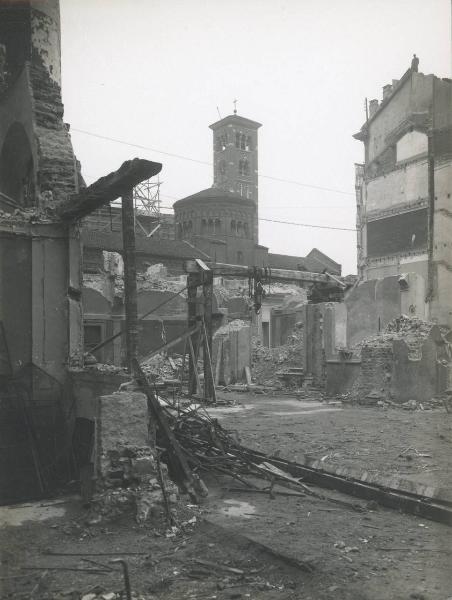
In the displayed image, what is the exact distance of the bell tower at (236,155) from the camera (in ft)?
223

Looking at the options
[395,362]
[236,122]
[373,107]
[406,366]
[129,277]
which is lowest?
[406,366]

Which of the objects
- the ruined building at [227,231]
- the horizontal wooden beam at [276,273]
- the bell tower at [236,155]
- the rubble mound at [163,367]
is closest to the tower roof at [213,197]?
the ruined building at [227,231]

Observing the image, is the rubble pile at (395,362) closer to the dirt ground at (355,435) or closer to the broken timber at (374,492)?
the dirt ground at (355,435)

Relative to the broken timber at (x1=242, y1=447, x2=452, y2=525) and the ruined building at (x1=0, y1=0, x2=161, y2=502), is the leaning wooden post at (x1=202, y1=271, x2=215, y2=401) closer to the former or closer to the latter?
the ruined building at (x1=0, y1=0, x2=161, y2=502)

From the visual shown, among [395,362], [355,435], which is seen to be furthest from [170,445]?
[395,362]

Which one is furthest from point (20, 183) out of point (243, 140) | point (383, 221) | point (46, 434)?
point (243, 140)

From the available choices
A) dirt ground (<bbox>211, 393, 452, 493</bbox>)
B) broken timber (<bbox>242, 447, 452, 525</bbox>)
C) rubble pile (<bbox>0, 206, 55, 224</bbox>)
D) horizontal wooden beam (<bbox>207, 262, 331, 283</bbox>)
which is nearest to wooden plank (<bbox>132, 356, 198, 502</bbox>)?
broken timber (<bbox>242, 447, 452, 525</bbox>)

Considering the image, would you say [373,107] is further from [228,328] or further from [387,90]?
[228,328]

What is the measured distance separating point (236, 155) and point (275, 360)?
1954 inches

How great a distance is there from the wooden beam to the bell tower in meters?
59.3

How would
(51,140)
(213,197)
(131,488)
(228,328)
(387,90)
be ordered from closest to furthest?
(131,488) → (51,140) → (228,328) → (387,90) → (213,197)

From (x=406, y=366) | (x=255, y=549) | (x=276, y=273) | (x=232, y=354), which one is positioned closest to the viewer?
(x=255, y=549)

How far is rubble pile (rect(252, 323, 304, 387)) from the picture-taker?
2181cm

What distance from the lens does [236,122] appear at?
67.6 m
